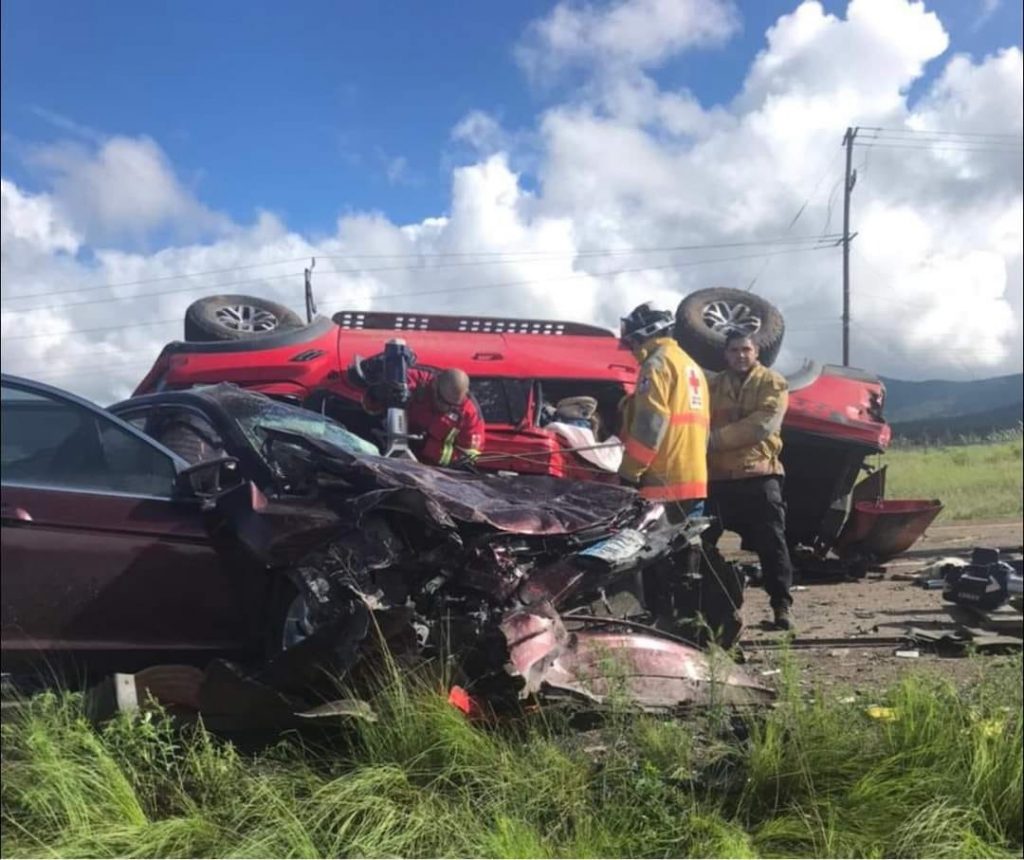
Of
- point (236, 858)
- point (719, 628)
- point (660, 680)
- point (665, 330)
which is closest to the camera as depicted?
point (236, 858)

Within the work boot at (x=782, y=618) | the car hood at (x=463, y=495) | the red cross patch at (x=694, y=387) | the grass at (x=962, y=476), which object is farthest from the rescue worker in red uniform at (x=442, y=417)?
the grass at (x=962, y=476)

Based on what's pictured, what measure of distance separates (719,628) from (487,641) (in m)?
1.29

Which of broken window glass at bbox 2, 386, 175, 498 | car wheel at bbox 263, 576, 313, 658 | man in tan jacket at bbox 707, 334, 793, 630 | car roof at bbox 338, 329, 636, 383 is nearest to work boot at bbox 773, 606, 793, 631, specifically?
man in tan jacket at bbox 707, 334, 793, 630

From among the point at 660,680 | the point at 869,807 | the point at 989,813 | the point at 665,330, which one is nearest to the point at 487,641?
the point at 660,680

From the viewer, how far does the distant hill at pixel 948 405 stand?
13.8ft

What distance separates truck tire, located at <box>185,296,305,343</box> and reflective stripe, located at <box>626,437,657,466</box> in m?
1.69

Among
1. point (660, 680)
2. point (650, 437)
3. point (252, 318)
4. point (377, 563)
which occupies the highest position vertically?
point (252, 318)

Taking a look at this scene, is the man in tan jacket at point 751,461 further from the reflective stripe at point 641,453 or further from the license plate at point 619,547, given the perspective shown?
the license plate at point 619,547

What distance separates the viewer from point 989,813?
2643 millimetres

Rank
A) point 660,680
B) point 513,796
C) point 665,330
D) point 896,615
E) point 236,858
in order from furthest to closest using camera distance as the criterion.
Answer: point 896,615
point 665,330
point 660,680
point 513,796
point 236,858

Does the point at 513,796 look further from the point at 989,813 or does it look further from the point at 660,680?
the point at 989,813

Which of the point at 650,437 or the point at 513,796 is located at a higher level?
the point at 650,437

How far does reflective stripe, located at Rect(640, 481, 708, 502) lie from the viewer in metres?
3.95

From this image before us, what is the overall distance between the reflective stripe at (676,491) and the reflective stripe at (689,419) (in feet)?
0.89
